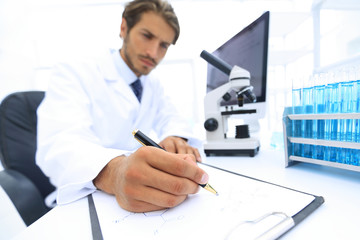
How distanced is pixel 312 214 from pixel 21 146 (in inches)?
32.1

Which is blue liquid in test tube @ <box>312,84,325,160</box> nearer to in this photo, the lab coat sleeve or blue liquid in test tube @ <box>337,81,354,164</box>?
blue liquid in test tube @ <box>337,81,354,164</box>

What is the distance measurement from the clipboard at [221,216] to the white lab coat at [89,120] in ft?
0.29

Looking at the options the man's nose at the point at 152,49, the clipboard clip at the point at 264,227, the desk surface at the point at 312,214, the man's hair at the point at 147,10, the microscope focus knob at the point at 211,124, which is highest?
the man's hair at the point at 147,10

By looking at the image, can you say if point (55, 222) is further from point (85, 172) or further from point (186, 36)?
point (186, 36)

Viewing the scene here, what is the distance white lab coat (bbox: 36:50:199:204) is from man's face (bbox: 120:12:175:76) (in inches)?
3.9

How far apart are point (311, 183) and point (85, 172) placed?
0.41 metres

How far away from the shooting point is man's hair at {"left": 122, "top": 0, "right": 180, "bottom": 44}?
0.77 m

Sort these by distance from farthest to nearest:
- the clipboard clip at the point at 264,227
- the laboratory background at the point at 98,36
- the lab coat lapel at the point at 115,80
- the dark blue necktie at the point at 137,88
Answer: the laboratory background at the point at 98,36 < the dark blue necktie at the point at 137,88 < the lab coat lapel at the point at 115,80 < the clipboard clip at the point at 264,227

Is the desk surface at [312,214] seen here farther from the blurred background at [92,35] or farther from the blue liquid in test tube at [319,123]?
the blurred background at [92,35]

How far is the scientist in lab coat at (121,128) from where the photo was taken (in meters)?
0.23

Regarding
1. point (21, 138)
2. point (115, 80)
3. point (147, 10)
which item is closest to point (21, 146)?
point (21, 138)

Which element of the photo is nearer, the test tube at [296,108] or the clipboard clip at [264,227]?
the clipboard clip at [264,227]

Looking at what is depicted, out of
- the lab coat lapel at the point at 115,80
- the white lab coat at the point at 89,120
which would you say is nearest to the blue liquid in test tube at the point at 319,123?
the white lab coat at the point at 89,120

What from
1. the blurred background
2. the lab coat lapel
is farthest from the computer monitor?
the blurred background
